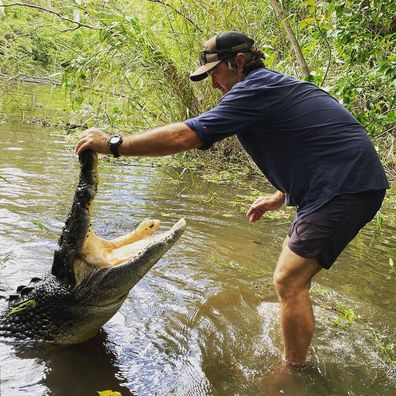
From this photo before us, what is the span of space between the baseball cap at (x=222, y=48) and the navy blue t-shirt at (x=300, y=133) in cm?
18

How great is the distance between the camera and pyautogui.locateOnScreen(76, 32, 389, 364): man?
7.83 ft

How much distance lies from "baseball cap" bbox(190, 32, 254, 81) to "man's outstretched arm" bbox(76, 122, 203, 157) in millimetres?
549

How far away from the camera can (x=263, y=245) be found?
4766mm

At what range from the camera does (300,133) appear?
251 cm

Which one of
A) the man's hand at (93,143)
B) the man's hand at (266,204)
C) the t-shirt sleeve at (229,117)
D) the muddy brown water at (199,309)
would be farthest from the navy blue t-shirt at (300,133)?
the muddy brown water at (199,309)

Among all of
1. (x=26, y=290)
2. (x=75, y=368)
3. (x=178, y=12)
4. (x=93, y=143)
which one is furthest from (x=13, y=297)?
(x=178, y=12)

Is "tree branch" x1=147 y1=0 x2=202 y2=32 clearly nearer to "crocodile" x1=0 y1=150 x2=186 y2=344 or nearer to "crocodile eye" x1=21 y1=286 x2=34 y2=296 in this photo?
"crocodile" x1=0 y1=150 x2=186 y2=344

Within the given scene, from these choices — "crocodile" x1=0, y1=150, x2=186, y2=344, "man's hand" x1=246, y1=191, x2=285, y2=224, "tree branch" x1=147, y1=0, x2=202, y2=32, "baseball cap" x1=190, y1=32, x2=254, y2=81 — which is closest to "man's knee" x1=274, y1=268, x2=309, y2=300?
"crocodile" x1=0, y1=150, x2=186, y2=344

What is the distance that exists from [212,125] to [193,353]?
4.43 ft

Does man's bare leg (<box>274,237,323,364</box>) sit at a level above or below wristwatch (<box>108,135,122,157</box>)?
below

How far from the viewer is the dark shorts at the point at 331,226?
96.1 inches

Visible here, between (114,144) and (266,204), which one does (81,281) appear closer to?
(114,144)

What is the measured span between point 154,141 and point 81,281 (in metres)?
0.94

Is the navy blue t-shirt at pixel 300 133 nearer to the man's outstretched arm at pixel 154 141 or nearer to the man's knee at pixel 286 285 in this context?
the man's outstretched arm at pixel 154 141
